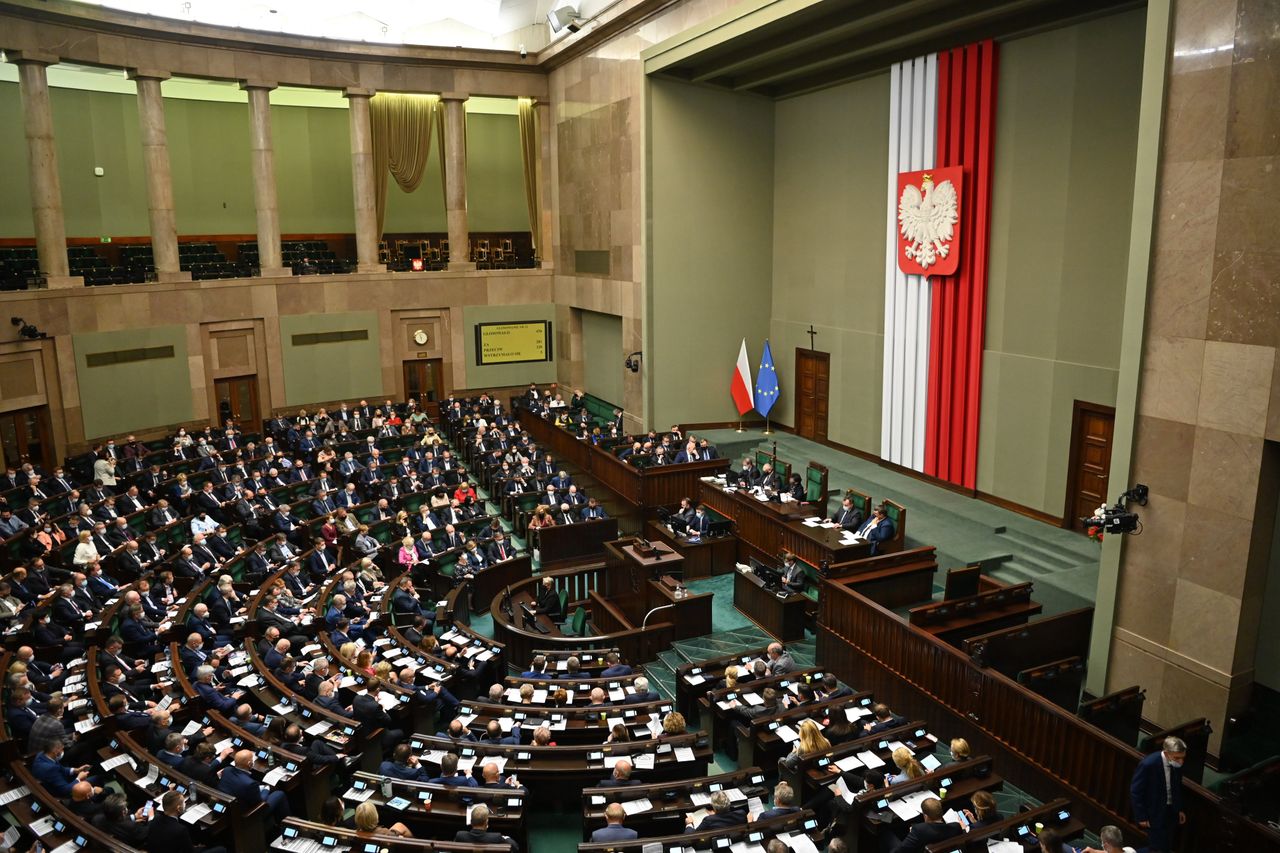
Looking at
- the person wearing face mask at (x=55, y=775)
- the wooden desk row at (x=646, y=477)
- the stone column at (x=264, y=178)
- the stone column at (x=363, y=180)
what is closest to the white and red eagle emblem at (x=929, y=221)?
the wooden desk row at (x=646, y=477)

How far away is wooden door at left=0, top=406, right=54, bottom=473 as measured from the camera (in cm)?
1677

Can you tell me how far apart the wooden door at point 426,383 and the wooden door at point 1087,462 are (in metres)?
15.1

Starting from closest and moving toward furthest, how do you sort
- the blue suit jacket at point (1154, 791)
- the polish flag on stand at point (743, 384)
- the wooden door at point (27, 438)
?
the blue suit jacket at point (1154, 791), the wooden door at point (27, 438), the polish flag on stand at point (743, 384)

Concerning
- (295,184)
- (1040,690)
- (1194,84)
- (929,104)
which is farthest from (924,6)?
(295,184)

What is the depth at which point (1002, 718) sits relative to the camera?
8086 millimetres

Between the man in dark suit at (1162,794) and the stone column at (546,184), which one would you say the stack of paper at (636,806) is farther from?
the stone column at (546,184)

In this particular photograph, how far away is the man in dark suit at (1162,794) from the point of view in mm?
6352

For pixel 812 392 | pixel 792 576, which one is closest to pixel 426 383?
pixel 812 392

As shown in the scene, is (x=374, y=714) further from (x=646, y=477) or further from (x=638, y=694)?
(x=646, y=477)

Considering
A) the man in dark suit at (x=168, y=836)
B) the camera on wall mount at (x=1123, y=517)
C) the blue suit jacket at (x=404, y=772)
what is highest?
the camera on wall mount at (x=1123, y=517)

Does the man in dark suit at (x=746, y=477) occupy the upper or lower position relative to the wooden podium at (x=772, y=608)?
upper

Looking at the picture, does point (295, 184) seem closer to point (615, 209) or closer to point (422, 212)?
point (422, 212)

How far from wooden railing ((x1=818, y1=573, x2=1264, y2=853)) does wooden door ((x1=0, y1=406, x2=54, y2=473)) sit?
15148mm

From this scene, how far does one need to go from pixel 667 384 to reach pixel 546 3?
10.6 meters
